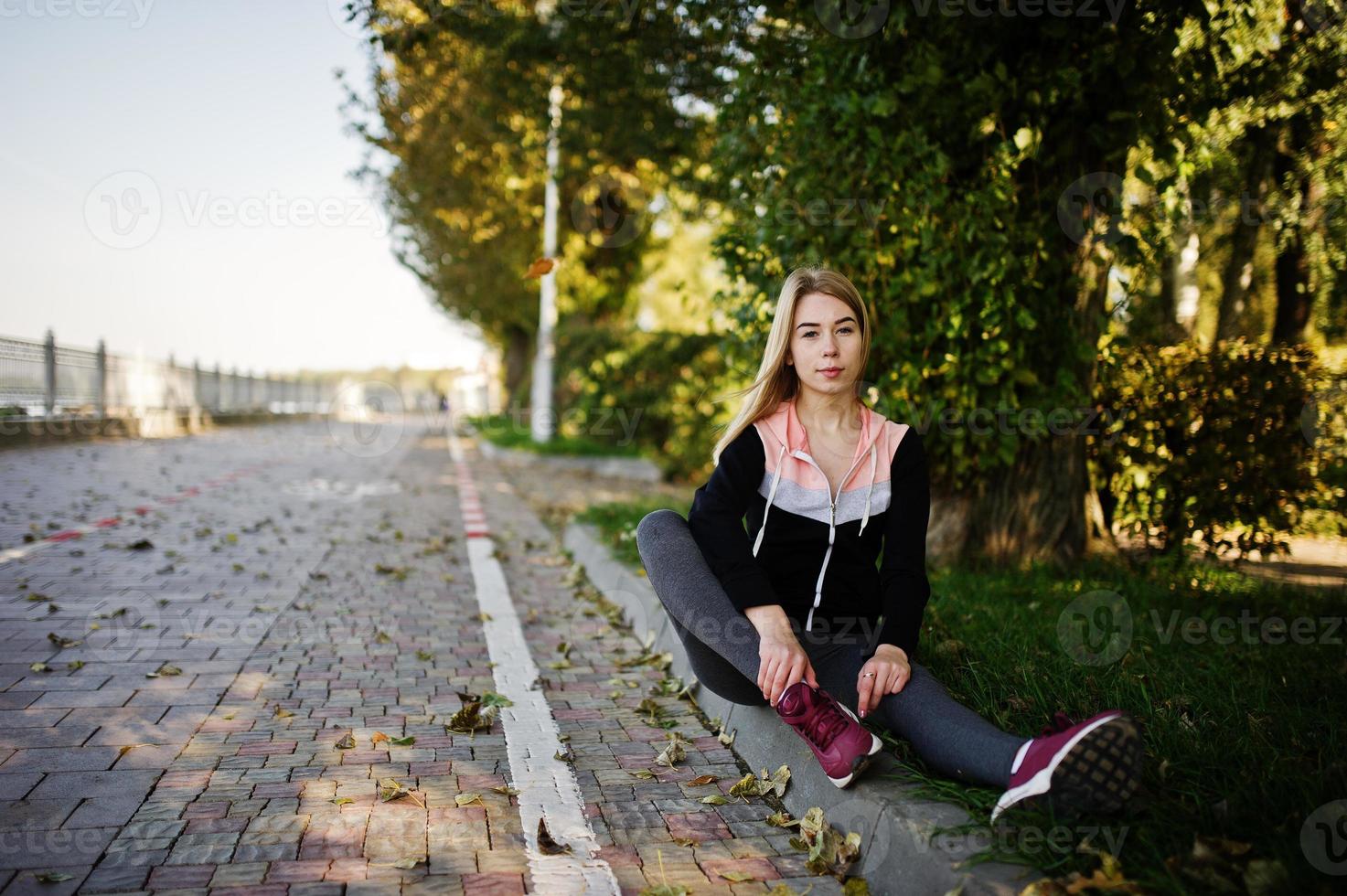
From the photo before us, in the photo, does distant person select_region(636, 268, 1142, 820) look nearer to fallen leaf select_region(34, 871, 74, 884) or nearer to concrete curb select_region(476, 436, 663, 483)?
fallen leaf select_region(34, 871, 74, 884)

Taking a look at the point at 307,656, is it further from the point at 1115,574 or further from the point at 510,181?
the point at 510,181

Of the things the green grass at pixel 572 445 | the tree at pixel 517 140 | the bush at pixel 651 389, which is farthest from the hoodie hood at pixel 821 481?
the green grass at pixel 572 445

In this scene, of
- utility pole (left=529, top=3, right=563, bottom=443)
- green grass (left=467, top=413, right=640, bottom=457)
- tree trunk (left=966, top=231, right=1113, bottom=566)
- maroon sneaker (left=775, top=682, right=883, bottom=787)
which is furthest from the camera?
utility pole (left=529, top=3, right=563, bottom=443)

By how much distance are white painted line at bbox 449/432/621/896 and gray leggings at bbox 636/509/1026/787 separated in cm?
65

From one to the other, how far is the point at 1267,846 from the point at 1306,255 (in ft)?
31.8

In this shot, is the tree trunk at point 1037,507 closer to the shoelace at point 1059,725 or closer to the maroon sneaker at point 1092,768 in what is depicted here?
the shoelace at point 1059,725

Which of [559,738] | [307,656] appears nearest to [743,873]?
[559,738]

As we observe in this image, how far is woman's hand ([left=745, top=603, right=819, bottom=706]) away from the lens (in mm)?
2832

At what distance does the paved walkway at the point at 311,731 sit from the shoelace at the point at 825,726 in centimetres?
37

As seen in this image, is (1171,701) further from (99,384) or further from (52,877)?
(99,384)

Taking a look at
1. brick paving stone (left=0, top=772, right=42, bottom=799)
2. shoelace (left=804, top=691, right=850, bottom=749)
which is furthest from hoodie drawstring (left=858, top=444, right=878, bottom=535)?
brick paving stone (left=0, top=772, right=42, bottom=799)

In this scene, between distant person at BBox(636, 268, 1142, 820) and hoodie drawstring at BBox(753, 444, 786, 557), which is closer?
distant person at BBox(636, 268, 1142, 820)

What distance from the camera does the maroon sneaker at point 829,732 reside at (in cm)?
275

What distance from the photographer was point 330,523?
9.74 metres
